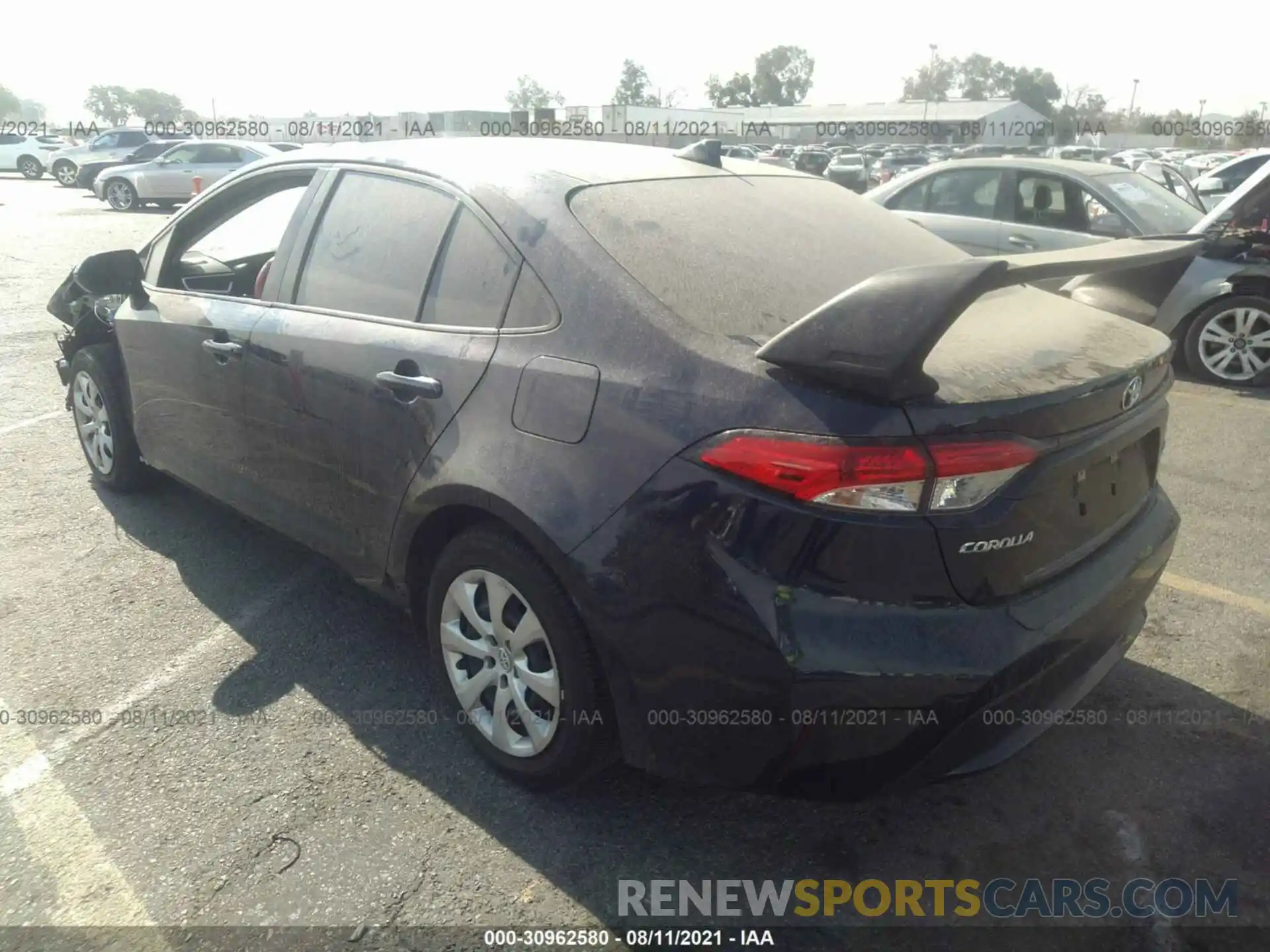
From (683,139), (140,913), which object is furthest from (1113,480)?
(683,139)

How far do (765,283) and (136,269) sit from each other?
9.43 feet

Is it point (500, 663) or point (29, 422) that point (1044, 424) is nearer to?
point (500, 663)

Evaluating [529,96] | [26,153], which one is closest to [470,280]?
[26,153]

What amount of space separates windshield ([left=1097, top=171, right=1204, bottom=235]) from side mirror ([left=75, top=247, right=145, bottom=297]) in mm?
6834

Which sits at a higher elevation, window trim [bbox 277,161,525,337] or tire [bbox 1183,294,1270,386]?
window trim [bbox 277,161,525,337]

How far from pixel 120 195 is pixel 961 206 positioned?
63.6 ft

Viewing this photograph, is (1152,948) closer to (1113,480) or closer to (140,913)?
(1113,480)

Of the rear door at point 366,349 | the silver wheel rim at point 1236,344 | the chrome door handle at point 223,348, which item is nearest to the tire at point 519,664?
the rear door at point 366,349

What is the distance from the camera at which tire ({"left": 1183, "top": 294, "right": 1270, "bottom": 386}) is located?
266 inches

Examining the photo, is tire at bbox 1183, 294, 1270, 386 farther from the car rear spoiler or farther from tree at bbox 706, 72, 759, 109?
tree at bbox 706, 72, 759, 109

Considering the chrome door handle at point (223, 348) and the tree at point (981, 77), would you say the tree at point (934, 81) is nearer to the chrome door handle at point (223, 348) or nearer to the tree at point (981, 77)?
the tree at point (981, 77)

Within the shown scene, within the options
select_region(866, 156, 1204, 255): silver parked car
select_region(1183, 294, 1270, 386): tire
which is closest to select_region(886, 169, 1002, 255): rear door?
select_region(866, 156, 1204, 255): silver parked car

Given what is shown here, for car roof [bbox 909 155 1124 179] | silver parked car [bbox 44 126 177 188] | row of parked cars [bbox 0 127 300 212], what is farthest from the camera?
silver parked car [bbox 44 126 177 188]

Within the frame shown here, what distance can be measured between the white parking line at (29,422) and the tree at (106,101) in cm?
13202
